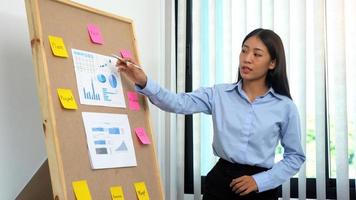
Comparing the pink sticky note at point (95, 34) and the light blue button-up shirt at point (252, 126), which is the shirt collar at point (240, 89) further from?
the pink sticky note at point (95, 34)

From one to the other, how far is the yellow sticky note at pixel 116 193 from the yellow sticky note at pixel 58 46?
0.52 meters

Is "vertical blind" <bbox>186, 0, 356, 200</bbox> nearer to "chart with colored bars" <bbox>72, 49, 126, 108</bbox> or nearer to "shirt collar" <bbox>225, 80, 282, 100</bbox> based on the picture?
"shirt collar" <bbox>225, 80, 282, 100</bbox>

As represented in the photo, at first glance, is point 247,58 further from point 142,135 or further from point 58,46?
point 58,46

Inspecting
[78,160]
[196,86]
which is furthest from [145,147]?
[196,86]

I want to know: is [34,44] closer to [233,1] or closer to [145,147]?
[145,147]

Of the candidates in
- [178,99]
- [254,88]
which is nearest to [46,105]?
[178,99]

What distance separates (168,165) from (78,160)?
1.13 meters

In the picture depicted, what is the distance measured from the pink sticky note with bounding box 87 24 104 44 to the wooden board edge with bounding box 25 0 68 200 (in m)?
0.28

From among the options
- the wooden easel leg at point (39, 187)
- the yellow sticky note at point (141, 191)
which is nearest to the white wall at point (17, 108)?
the wooden easel leg at point (39, 187)

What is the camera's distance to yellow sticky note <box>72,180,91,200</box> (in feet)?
4.93

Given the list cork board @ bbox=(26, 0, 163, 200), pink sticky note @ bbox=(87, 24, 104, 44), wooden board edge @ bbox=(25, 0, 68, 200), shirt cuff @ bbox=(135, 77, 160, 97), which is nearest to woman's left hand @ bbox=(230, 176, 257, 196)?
cork board @ bbox=(26, 0, 163, 200)

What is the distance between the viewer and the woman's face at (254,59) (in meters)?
1.88

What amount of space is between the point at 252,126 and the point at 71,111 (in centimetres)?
74

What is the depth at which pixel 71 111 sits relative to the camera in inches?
62.1
